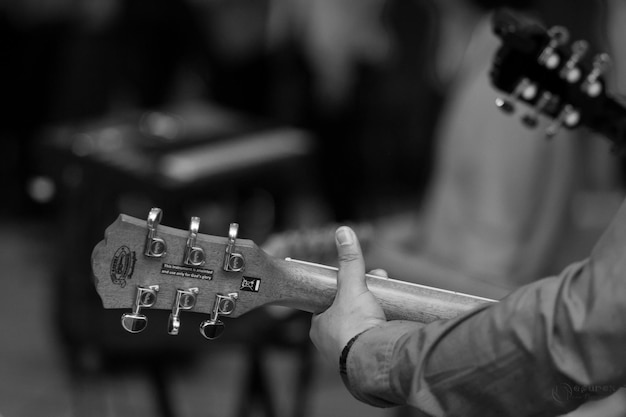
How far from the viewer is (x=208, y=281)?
1.63 meters

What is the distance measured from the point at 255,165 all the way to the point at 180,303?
1.67 meters

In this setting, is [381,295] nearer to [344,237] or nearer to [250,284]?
[344,237]

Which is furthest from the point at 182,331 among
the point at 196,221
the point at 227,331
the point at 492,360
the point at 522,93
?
the point at 492,360

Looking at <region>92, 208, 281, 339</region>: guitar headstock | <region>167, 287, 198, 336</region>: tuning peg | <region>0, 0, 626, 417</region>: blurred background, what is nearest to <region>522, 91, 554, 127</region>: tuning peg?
<region>0, 0, 626, 417</region>: blurred background

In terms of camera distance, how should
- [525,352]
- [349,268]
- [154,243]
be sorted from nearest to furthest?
[525,352]
[154,243]
[349,268]

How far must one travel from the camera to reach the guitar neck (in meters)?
1.69

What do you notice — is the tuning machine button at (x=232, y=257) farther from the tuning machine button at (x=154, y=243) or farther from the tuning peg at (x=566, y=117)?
the tuning peg at (x=566, y=117)

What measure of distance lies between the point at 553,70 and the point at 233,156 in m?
1.20

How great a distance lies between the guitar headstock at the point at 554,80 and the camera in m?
2.32

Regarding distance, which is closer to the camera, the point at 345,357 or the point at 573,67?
the point at 345,357

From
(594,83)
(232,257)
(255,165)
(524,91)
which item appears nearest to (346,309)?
(232,257)

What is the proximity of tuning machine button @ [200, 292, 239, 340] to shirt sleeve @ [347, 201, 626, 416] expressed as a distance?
9.2 inches

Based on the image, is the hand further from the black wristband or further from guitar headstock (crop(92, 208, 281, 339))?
guitar headstock (crop(92, 208, 281, 339))

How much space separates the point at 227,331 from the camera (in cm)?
291
